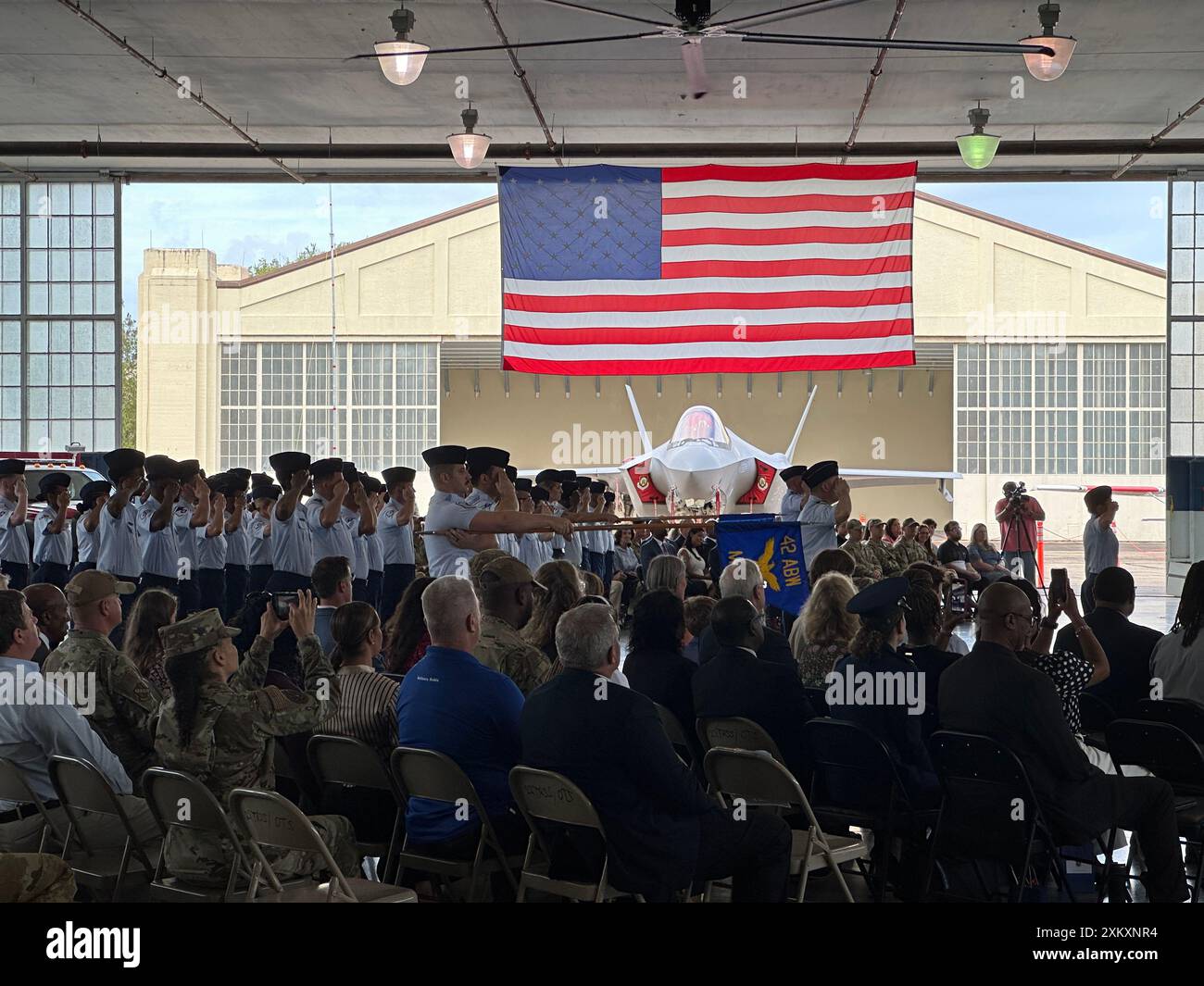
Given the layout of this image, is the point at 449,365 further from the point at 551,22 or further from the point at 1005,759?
the point at 1005,759

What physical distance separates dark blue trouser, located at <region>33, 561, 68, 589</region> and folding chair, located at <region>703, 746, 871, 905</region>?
27.9 ft

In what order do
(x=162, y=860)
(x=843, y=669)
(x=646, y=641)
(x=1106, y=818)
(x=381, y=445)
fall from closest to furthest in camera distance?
(x=162, y=860)
(x=1106, y=818)
(x=843, y=669)
(x=646, y=641)
(x=381, y=445)

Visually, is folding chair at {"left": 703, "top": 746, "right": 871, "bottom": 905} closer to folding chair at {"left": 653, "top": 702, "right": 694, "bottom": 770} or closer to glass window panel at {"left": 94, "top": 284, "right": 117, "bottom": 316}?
folding chair at {"left": 653, "top": 702, "right": 694, "bottom": 770}

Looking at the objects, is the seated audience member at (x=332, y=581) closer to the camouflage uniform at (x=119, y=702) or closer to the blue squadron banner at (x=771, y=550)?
the camouflage uniform at (x=119, y=702)

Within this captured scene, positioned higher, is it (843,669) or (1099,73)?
(1099,73)

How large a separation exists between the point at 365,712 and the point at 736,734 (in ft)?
4.48

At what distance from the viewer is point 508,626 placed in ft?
16.3

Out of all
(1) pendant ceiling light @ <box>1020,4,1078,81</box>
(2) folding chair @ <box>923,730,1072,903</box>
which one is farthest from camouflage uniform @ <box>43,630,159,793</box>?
(1) pendant ceiling light @ <box>1020,4,1078,81</box>

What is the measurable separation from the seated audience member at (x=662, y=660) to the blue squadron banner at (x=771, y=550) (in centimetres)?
335

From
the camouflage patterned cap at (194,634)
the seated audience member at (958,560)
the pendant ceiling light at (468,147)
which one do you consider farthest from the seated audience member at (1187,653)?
the seated audience member at (958,560)
